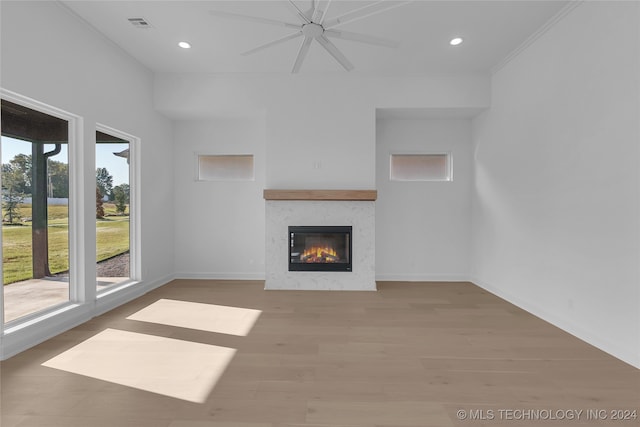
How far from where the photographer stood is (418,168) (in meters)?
5.14

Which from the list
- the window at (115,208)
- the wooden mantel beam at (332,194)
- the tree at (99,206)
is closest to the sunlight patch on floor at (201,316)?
the window at (115,208)

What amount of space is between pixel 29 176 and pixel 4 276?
0.85m

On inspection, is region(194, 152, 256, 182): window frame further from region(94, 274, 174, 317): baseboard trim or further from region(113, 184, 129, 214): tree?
region(94, 274, 174, 317): baseboard trim

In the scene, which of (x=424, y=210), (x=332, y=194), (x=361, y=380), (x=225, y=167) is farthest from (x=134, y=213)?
(x=424, y=210)

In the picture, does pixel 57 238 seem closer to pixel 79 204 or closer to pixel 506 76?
pixel 79 204

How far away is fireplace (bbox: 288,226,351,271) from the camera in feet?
14.8

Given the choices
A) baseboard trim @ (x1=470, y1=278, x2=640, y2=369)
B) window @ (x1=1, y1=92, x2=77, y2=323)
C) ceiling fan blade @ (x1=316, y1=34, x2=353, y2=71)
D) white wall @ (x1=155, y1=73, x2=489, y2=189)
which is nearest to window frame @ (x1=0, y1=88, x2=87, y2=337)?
window @ (x1=1, y1=92, x2=77, y2=323)

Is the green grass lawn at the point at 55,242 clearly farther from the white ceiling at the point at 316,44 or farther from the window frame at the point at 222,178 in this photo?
the white ceiling at the point at 316,44

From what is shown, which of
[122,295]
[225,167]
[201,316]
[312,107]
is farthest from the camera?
[225,167]

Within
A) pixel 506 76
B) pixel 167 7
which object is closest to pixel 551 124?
pixel 506 76

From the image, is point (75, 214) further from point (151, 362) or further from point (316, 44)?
point (316, 44)

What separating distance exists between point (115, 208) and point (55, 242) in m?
0.97

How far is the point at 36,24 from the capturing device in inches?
106

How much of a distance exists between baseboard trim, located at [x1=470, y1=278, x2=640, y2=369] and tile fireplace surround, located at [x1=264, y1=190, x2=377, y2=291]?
1.71 meters
